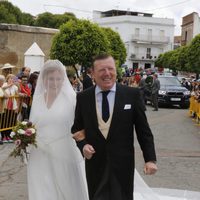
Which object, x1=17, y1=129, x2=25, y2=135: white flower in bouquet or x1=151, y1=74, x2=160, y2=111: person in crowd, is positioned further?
x1=151, y1=74, x2=160, y2=111: person in crowd

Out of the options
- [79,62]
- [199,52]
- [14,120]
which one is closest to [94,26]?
[79,62]

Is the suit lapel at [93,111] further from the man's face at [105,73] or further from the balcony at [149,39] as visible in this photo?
the balcony at [149,39]

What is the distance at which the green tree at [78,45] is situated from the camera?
25188 millimetres

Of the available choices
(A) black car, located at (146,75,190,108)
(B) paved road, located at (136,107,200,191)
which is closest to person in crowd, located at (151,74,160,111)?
(A) black car, located at (146,75,190,108)

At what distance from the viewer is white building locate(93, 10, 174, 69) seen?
341ft

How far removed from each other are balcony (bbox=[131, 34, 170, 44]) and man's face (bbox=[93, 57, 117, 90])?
100248 mm

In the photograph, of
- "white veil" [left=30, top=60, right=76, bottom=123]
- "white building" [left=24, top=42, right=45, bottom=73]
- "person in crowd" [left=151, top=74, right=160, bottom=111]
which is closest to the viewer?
"white veil" [left=30, top=60, right=76, bottom=123]

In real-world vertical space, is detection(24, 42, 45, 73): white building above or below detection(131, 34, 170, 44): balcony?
below

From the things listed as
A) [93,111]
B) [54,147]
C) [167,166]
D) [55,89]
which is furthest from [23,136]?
[167,166]

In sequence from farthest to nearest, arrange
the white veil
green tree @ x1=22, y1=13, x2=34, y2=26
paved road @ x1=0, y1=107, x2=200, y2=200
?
green tree @ x1=22, y1=13, x2=34, y2=26 < paved road @ x1=0, y1=107, x2=200, y2=200 < the white veil

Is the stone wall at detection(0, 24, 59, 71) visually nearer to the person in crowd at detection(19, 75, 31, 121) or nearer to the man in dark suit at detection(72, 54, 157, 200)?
the person in crowd at detection(19, 75, 31, 121)

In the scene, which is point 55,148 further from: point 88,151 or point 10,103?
point 10,103

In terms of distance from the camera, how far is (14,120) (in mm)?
12305

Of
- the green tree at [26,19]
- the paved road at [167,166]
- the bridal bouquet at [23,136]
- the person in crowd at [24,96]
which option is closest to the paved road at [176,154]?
the paved road at [167,166]
